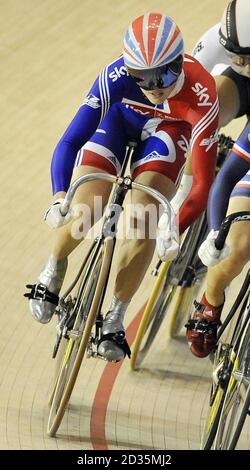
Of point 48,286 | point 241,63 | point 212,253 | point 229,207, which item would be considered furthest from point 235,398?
point 241,63

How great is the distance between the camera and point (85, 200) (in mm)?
5238

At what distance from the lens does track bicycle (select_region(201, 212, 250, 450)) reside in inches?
196

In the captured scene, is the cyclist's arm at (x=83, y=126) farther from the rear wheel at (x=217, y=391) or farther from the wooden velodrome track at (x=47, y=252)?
the wooden velodrome track at (x=47, y=252)

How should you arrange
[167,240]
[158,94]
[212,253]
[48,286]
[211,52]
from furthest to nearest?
[211,52] → [48,286] → [158,94] → [212,253] → [167,240]

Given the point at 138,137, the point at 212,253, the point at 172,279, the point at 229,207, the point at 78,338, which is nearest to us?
the point at 212,253

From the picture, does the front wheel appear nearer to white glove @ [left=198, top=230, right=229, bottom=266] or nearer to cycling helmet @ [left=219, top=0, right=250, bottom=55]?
white glove @ [left=198, top=230, right=229, bottom=266]

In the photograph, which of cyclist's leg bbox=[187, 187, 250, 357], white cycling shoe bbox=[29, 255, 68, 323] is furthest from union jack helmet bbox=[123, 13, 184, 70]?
white cycling shoe bbox=[29, 255, 68, 323]

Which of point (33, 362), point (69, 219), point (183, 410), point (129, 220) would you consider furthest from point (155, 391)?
point (69, 219)

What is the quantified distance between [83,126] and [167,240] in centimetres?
82

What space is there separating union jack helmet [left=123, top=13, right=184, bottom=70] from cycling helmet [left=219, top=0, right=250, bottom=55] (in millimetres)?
196

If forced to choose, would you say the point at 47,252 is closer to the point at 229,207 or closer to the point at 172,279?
the point at 172,279

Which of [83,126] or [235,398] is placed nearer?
[235,398]

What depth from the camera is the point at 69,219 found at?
15.8ft
